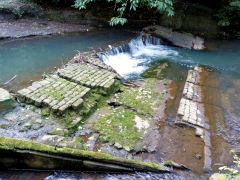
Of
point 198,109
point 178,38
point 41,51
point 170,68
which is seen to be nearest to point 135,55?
point 170,68

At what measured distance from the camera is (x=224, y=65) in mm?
8578

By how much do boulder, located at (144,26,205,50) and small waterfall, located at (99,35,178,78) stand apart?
45 cm

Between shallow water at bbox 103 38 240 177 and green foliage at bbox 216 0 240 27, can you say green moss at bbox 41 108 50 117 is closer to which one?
shallow water at bbox 103 38 240 177

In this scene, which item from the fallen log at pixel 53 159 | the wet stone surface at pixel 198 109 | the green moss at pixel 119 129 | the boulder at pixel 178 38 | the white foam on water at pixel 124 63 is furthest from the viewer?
the boulder at pixel 178 38

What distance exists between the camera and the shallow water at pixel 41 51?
259 inches

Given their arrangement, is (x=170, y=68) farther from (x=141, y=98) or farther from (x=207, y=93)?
(x=141, y=98)

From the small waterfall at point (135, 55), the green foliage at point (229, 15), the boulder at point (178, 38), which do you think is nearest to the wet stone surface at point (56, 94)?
the small waterfall at point (135, 55)

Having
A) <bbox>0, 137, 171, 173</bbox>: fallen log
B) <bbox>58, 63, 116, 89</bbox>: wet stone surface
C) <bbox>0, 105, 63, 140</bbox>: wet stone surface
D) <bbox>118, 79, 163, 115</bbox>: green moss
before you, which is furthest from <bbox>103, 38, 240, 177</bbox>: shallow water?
<bbox>0, 105, 63, 140</bbox>: wet stone surface

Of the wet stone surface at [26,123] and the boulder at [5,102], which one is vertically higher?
the boulder at [5,102]

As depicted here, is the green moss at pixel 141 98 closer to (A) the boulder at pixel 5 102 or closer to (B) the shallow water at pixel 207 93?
(B) the shallow water at pixel 207 93

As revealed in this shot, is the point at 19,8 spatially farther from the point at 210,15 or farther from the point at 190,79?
the point at 210,15

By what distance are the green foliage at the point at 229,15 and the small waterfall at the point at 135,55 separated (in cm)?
452

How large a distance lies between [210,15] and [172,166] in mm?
12235

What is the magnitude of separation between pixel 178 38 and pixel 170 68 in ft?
13.1
